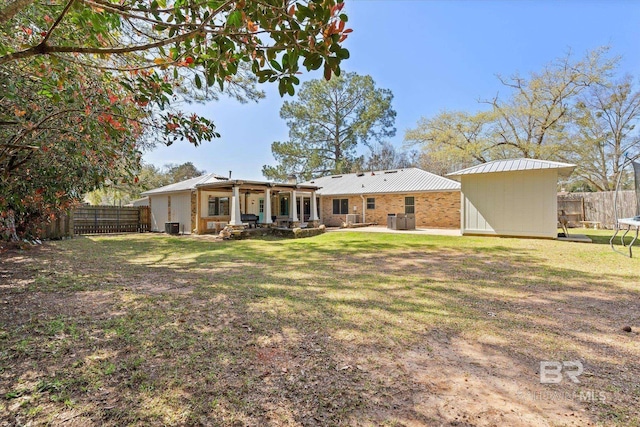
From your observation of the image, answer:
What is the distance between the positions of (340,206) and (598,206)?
47.1ft

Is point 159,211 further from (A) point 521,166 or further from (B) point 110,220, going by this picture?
(A) point 521,166

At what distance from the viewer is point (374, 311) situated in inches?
148

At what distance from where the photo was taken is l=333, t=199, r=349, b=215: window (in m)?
21.1

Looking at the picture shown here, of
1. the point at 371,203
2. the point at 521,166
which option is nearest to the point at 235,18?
the point at 521,166

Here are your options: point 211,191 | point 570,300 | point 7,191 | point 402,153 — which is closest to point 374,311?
point 570,300

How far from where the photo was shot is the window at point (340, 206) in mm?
21078

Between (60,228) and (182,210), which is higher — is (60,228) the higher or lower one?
the lower one

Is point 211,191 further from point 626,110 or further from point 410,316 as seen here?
point 626,110

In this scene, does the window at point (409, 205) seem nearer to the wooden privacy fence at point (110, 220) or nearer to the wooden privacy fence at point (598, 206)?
the wooden privacy fence at point (598, 206)

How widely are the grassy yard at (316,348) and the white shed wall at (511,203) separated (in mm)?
5436

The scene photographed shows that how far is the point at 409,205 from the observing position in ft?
60.6

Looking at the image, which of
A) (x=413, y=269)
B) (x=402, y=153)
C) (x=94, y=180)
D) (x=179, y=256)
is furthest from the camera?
(x=402, y=153)

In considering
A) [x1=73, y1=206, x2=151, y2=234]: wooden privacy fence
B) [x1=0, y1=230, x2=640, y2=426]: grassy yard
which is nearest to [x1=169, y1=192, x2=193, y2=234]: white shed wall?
[x1=73, y1=206, x2=151, y2=234]: wooden privacy fence

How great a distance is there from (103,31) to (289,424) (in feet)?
12.3
